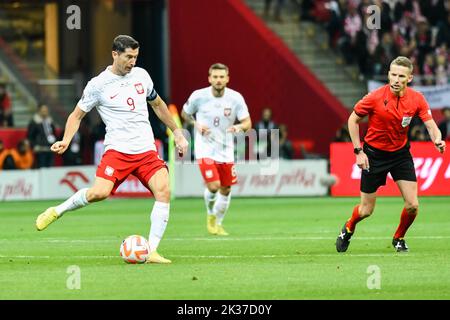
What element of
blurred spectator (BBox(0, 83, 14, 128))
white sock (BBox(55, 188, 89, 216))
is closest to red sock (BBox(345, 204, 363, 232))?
white sock (BBox(55, 188, 89, 216))

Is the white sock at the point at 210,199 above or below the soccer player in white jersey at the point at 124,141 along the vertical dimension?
below

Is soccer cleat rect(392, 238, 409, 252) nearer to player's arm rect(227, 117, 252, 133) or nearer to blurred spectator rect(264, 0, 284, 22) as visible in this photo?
player's arm rect(227, 117, 252, 133)

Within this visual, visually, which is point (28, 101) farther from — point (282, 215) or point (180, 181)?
point (282, 215)

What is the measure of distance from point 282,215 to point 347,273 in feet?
34.3

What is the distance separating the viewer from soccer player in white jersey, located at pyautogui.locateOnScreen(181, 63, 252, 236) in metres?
19.4

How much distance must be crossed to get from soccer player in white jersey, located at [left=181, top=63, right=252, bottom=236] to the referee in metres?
4.36

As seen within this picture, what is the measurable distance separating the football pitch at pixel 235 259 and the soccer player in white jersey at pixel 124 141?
62 cm

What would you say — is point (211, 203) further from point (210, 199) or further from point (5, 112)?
point (5, 112)

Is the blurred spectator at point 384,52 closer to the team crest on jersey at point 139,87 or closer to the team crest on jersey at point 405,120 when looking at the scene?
the team crest on jersey at point 405,120

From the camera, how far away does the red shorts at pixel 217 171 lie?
19.5m

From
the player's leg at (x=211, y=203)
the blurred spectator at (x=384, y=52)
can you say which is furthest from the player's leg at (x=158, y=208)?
the blurred spectator at (x=384, y=52)

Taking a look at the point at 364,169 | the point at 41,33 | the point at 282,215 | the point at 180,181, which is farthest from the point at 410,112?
the point at 41,33

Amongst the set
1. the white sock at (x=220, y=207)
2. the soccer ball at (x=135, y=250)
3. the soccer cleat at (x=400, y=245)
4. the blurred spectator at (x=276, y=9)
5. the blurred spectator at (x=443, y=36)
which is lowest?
the white sock at (x=220, y=207)
